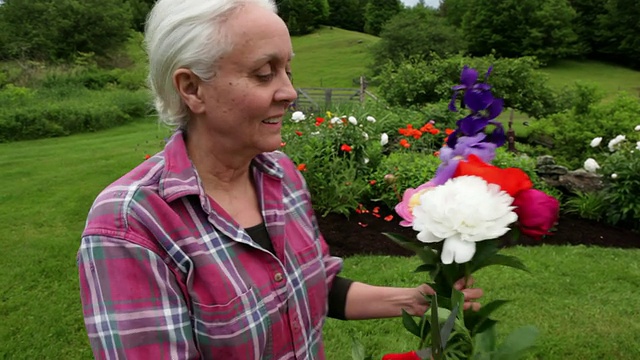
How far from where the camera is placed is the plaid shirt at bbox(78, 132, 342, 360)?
110cm

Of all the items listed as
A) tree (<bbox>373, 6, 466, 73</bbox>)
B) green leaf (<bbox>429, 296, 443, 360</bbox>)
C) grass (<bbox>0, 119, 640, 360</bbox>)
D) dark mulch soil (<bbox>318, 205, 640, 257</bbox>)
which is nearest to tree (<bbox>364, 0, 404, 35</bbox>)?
tree (<bbox>373, 6, 466, 73</bbox>)

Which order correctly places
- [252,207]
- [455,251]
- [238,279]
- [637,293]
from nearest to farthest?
[455,251], [238,279], [252,207], [637,293]

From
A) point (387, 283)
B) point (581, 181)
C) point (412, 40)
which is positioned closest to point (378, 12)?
point (412, 40)

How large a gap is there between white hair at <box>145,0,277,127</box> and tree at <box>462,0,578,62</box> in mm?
40378

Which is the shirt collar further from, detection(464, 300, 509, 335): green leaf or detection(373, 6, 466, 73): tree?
detection(373, 6, 466, 73): tree

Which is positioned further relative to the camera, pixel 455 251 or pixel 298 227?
pixel 298 227

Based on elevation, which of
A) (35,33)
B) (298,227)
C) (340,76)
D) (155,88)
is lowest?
(340,76)

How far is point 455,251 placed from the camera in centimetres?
102

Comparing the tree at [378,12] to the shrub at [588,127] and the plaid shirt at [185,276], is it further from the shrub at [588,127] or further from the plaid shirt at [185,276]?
the plaid shirt at [185,276]

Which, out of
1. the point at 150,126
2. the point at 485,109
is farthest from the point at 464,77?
the point at 150,126

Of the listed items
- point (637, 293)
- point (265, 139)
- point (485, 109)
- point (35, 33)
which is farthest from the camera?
point (35, 33)

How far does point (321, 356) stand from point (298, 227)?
41 cm

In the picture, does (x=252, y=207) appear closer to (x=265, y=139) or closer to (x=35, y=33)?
(x=265, y=139)

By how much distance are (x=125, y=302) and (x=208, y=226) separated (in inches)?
10.9
